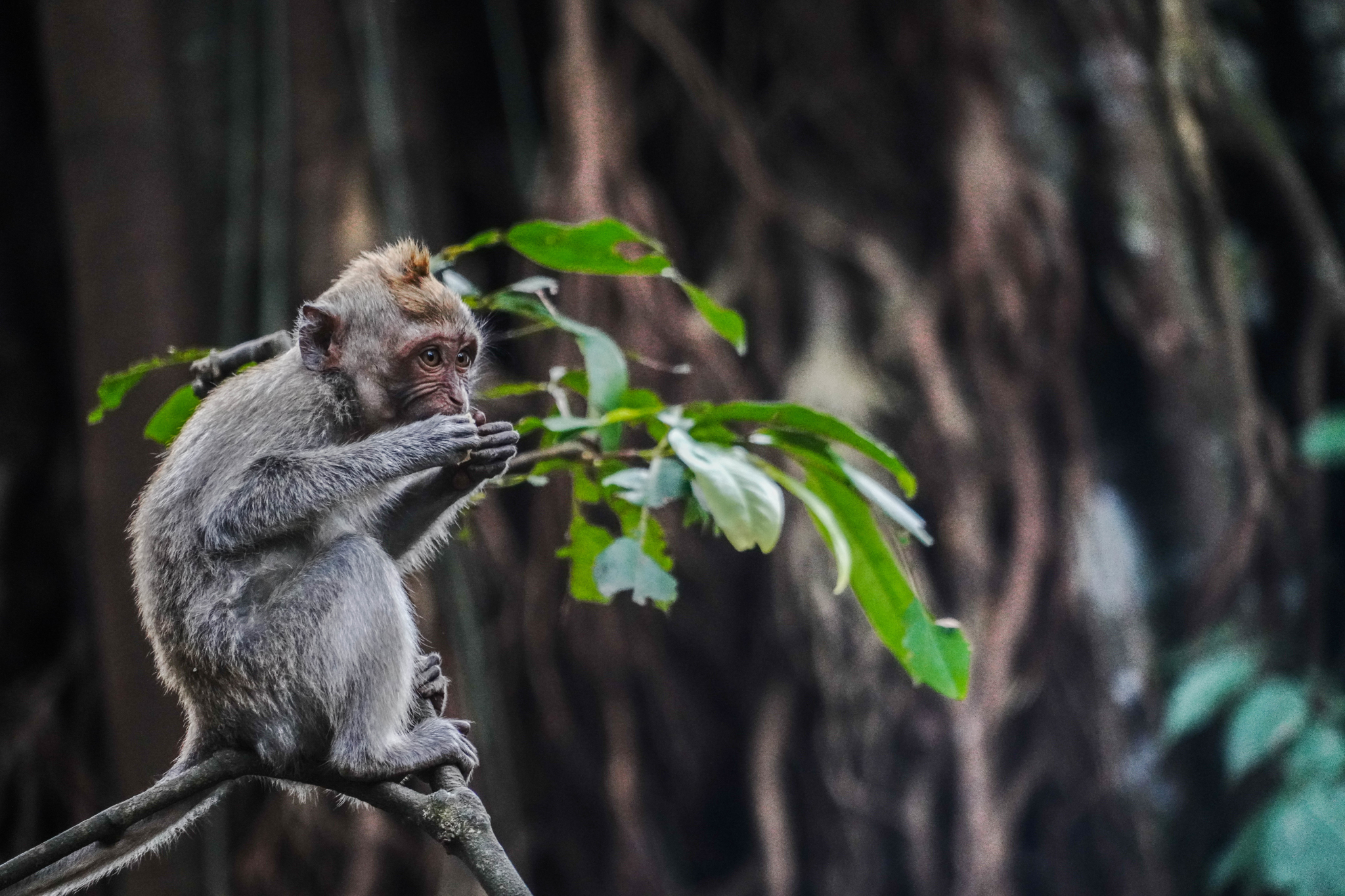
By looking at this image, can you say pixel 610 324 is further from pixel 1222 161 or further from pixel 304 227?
pixel 1222 161

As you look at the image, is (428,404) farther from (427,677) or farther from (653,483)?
(653,483)

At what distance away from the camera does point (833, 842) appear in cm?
328

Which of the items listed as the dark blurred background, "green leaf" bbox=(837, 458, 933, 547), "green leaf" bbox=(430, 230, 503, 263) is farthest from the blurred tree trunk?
"green leaf" bbox=(837, 458, 933, 547)

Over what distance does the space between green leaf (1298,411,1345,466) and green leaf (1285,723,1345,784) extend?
0.65 m

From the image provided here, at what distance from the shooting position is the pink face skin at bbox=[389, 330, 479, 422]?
4.78 feet

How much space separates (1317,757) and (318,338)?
2.37 m

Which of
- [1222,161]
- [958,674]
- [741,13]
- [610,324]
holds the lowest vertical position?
[958,674]

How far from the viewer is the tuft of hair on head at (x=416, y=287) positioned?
147 centimetres

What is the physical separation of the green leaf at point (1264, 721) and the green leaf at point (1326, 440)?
A: 22.5 inches

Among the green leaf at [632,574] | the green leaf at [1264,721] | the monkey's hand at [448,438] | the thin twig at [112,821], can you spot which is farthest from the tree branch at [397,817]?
the green leaf at [1264,721]

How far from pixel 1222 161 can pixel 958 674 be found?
298cm

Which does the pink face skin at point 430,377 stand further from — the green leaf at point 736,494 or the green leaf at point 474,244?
the green leaf at point 736,494

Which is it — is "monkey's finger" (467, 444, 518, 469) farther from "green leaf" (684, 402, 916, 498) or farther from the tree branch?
the tree branch

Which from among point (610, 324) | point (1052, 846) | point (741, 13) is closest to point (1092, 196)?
point (741, 13)
